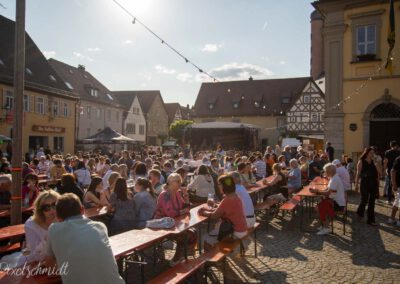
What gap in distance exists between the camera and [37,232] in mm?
4402

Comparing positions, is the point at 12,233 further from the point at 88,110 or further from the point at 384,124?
the point at 88,110

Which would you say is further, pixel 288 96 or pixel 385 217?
pixel 288 96

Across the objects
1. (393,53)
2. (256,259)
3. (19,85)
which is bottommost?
(256,259)

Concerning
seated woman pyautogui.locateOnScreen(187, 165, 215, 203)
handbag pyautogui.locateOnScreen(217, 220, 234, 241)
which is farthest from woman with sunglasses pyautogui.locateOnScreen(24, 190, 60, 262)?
seated woman pyautogui.locateOnScreen(187, 165, 215, 203)

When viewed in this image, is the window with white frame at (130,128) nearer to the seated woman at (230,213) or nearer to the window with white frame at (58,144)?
the window with white frame at (58,144)

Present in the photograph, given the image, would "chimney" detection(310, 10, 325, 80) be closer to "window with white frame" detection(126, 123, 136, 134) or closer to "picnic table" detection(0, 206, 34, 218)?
"window with white frame" detection(126, 123, 136, 134)

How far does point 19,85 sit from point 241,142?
27676mm

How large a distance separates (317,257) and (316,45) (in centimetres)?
5169

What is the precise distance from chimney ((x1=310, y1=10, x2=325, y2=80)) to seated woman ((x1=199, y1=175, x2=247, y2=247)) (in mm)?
50314

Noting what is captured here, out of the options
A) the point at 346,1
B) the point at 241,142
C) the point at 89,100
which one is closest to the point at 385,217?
the point at 346,1

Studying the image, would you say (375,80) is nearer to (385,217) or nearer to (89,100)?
(385,217)

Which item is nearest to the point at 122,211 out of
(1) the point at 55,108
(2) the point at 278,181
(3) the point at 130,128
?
(2) the point at 278,181

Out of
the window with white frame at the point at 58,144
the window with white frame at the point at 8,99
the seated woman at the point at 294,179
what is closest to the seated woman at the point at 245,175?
the seated woman at the point at 294,179

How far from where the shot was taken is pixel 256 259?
6898 millimetres
